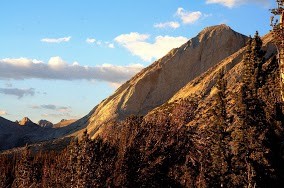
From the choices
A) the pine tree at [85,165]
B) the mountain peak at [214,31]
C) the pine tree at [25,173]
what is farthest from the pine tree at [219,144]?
the mountain peak at [214,31]

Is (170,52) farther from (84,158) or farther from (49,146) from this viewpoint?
(84,158)

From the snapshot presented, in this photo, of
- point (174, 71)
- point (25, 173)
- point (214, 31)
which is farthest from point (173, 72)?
point (25, 173)

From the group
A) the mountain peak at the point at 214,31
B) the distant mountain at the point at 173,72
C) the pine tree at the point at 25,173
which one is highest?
the mountain peak at the point at 214,31

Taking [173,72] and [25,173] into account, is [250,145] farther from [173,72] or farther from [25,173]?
[173,72]

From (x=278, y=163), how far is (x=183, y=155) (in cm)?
1335

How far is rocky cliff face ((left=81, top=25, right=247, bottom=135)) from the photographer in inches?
6668

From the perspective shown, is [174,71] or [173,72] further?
[173,72]

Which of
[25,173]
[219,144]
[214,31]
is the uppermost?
[214,31]

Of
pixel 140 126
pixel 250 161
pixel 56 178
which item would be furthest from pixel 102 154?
pixel 250 161

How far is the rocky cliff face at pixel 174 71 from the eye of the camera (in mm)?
169375

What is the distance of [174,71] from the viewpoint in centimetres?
17325

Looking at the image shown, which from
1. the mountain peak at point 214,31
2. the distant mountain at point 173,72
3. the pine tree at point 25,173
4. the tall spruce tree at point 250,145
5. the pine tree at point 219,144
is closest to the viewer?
the pine tree at point 25,173

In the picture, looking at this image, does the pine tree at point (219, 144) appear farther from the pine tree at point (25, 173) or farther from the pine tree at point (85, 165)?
the pine tree at point (25, 173)

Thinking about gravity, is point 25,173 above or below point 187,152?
below
